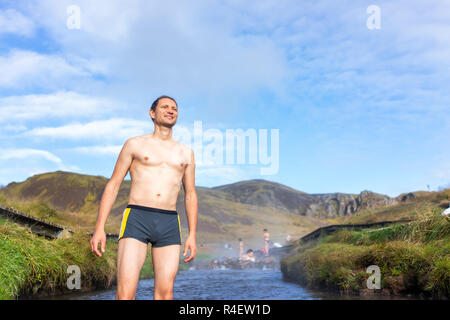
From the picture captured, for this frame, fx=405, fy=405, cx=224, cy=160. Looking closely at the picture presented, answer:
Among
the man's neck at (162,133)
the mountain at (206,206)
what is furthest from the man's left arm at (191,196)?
the mountain at (206,206)

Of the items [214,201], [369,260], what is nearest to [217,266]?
[369,260]

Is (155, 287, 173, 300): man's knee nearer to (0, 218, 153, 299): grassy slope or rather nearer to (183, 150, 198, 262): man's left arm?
(183, 150, 198, 262): man's left arm

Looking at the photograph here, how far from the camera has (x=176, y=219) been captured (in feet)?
15.9

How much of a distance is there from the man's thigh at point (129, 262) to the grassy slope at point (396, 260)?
8.23 metres

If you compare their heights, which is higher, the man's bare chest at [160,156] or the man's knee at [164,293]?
the man's bare chest at [160,156]

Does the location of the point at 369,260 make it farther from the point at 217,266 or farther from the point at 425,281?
the point at 217,266

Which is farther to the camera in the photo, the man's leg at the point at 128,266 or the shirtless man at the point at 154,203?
the shirtless man at the point at 154,203

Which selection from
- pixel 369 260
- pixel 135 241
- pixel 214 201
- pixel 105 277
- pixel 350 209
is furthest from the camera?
pixel 214 201

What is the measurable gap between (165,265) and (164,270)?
6 centimetres

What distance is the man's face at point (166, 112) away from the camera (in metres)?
4.92

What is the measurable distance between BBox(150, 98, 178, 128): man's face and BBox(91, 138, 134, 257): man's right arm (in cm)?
44

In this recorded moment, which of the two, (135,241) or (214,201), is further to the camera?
(214,201)

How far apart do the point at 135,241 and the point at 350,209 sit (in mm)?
98563

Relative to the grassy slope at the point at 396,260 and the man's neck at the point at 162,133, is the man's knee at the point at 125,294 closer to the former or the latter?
the man's neck at the point at 162,133
